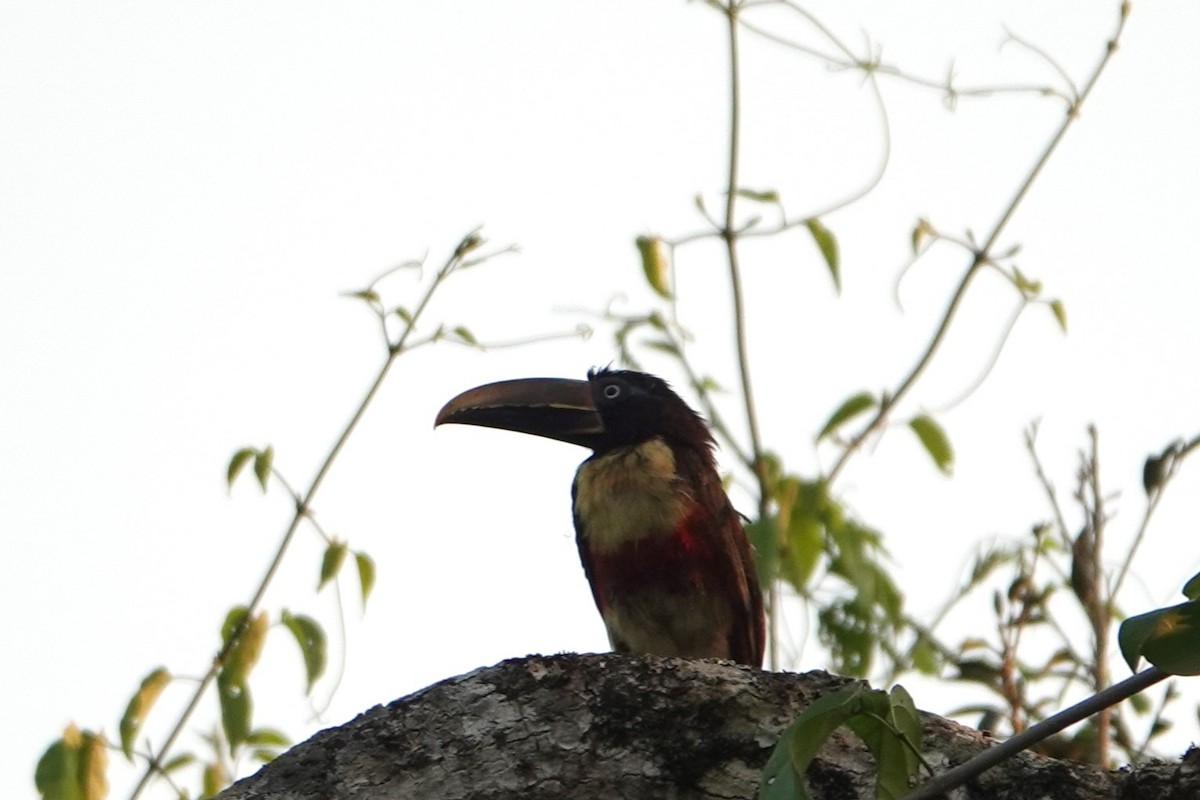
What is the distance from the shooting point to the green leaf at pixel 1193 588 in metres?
2.38

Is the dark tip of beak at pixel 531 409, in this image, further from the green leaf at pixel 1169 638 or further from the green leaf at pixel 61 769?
the green leaf at pixel 1169 638

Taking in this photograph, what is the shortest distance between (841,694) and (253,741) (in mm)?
2754

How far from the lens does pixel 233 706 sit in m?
4.61

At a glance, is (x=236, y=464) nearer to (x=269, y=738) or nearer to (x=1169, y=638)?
(x=269, y=738)

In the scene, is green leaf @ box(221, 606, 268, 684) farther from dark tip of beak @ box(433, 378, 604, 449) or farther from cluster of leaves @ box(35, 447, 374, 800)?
dark tip of beak @ box(433, 378, 604, 449)

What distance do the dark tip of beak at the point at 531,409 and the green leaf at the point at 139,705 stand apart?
2544mm

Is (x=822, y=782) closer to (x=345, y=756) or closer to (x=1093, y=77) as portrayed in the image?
(x=345, y=756)

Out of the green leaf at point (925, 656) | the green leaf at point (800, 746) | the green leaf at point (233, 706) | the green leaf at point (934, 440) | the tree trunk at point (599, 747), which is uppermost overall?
the green leaf at point (934, 440)

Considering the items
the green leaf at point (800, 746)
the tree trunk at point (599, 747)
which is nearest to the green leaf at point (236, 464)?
the tree trunk at point (599, 747)

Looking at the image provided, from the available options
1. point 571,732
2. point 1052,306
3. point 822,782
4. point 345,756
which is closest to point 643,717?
point 571,732

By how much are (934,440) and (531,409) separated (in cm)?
222

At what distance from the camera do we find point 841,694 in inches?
99.9

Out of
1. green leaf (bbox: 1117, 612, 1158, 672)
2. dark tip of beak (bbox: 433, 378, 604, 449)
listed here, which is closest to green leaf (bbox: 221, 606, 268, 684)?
dark tip of beak (bbox: 433, 378, 604, 449)

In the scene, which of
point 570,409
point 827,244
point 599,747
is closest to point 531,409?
point 570,409
